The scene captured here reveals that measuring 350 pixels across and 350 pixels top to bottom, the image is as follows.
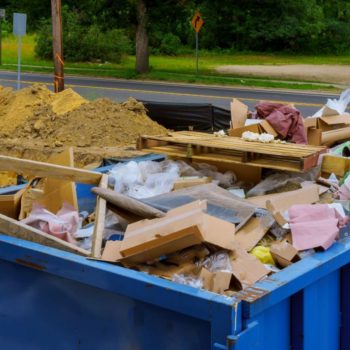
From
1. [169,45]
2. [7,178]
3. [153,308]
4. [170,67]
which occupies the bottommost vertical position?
[7,178]

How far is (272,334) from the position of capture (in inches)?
98.0

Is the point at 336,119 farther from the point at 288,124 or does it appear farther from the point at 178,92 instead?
the point at 178,92

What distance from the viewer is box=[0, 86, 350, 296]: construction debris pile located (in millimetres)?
2805

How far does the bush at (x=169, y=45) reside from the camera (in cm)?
5293

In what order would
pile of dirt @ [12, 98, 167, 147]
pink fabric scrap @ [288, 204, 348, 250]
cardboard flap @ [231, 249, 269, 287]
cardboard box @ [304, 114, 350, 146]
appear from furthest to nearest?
1. pile of dirt @ [12, 98, 167, 147]
2. cardboard box @ [304, 114, 350, 146]
3. pink fabric scrap @ [288, 204, 348, 250]
4. cardboard flap @ [231, 249, 269, 287]

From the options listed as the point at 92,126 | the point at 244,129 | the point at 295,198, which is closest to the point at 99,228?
the point at 295,198

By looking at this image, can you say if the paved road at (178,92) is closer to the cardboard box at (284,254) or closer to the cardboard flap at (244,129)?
the cardboard flap at (244,129)

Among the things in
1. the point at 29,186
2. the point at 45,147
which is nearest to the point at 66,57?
the point at 45,147

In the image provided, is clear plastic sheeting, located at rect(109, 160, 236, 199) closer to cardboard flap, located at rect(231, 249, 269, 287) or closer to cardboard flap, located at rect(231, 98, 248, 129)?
cardboard flap, located at rect(231, 98, 248, 129)

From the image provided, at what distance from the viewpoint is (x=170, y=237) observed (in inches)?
107

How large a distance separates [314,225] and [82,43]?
41949 mm

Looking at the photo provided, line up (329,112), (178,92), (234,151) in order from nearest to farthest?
1. (234,151)
2. (329,112)
3. (178,92)

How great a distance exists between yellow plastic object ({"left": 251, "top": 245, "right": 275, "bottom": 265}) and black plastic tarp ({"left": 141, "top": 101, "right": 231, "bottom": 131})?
25.6 feet

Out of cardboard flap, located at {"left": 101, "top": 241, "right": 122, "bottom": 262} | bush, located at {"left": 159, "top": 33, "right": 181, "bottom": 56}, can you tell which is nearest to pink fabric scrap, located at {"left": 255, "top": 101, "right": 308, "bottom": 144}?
cardboard flap, located at {"left": 101, "top": 241, "right": 122, "bottom": 262}
